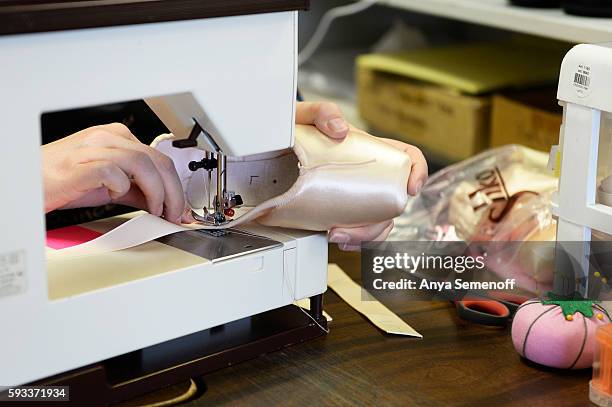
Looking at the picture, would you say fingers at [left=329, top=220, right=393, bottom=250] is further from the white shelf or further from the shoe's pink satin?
the white shelf

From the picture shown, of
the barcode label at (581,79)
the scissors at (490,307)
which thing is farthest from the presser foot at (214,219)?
the barcode label at (581,79)

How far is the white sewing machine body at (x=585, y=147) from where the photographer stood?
1.06 meters

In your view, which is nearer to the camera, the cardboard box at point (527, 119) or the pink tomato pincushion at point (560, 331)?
→ the pink tomato pincushion at point (560, 331)

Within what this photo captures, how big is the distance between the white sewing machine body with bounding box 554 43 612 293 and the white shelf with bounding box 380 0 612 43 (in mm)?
410

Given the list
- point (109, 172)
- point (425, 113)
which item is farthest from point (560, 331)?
point (425, 113)

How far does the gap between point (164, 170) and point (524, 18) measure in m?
1.00

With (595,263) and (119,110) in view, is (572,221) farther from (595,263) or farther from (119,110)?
(119,110)

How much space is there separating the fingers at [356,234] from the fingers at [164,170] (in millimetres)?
163

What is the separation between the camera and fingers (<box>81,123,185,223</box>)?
1019 millimetres

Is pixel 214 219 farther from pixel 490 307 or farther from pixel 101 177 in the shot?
pixel 490 307

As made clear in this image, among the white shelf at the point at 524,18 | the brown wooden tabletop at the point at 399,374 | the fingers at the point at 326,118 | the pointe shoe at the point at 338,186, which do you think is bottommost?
the brown wooden tabletop at the point at 399,374

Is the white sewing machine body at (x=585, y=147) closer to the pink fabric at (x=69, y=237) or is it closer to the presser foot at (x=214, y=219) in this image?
the presser foot at (x=214, y=219)

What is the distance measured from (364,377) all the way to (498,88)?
1.22m

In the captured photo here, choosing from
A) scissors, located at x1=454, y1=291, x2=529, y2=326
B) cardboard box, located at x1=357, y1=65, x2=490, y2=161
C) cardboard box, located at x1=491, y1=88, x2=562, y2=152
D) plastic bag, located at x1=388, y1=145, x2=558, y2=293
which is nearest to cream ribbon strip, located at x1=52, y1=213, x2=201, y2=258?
scissors, located at x1=454, y1=291, x2=529, y2=326
